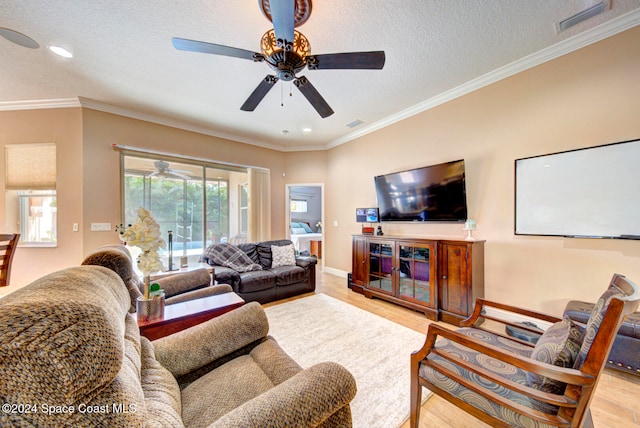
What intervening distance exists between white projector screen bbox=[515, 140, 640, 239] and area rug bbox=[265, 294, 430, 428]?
70.6 inches

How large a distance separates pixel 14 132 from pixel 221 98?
9.82 ft

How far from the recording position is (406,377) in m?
1.88

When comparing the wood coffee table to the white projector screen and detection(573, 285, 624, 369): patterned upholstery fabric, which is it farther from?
the white projector screen

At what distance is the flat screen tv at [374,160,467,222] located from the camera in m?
3.06

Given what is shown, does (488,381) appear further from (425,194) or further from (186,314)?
(425,194)

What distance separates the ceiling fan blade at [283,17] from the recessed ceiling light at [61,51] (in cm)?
240

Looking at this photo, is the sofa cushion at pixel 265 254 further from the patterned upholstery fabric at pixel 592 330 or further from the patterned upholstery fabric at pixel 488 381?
the patterned upholstery fabric at pixel 592 330

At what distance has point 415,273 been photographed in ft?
10.4

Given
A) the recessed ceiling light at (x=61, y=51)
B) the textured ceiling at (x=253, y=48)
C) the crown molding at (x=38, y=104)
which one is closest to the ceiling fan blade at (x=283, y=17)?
the textured ceiling at (x=253, y=48)

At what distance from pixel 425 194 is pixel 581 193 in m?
1.50

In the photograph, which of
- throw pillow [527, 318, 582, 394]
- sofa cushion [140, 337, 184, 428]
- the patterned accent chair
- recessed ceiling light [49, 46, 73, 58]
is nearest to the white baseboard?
the patterned accent chair

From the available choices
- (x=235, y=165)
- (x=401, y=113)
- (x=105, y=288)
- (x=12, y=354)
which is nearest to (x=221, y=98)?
(x=235, y=165)

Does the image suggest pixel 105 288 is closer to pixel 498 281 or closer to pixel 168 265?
pixel 168 265

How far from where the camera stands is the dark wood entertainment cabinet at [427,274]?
2756 millimetres
